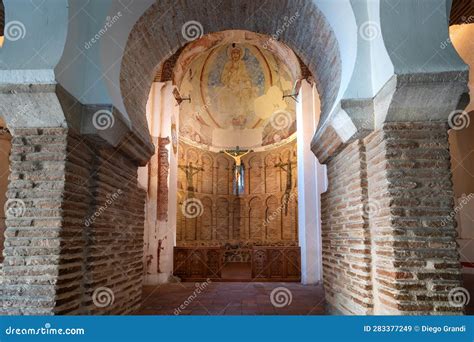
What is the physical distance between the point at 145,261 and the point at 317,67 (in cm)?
652

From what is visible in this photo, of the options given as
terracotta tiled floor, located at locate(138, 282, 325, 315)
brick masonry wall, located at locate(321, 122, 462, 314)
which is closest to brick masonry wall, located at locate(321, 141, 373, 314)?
brick masonry wall, located at locate(321, 122, 462, 314)

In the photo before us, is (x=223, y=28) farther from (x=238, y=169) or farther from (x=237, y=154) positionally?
(x=238, y=169)

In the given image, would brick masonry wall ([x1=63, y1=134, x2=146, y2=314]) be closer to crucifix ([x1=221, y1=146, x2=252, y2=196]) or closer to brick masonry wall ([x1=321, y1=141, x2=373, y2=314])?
brick masonry wall ([x1=321, y1=141, x2=373, y2=314])

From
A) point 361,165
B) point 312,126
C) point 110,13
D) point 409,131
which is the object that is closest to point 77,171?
point 110,13

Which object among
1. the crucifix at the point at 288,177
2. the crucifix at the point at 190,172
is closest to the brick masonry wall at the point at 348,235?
the crucifix at the point at 288,177

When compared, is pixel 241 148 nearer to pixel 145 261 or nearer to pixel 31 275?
pixel 145 261

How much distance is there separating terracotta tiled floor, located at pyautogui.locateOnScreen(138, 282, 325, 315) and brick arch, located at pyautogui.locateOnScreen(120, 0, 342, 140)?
10.0ft

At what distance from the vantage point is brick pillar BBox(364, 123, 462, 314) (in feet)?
11.1

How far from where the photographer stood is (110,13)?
410 centimetres

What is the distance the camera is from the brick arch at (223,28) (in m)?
4.54

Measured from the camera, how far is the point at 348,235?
4.35 m

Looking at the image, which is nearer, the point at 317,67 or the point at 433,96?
the point at 433,96

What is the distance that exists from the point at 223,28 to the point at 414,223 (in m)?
4.14

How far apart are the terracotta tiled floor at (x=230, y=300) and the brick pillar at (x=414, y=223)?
7.69ft
